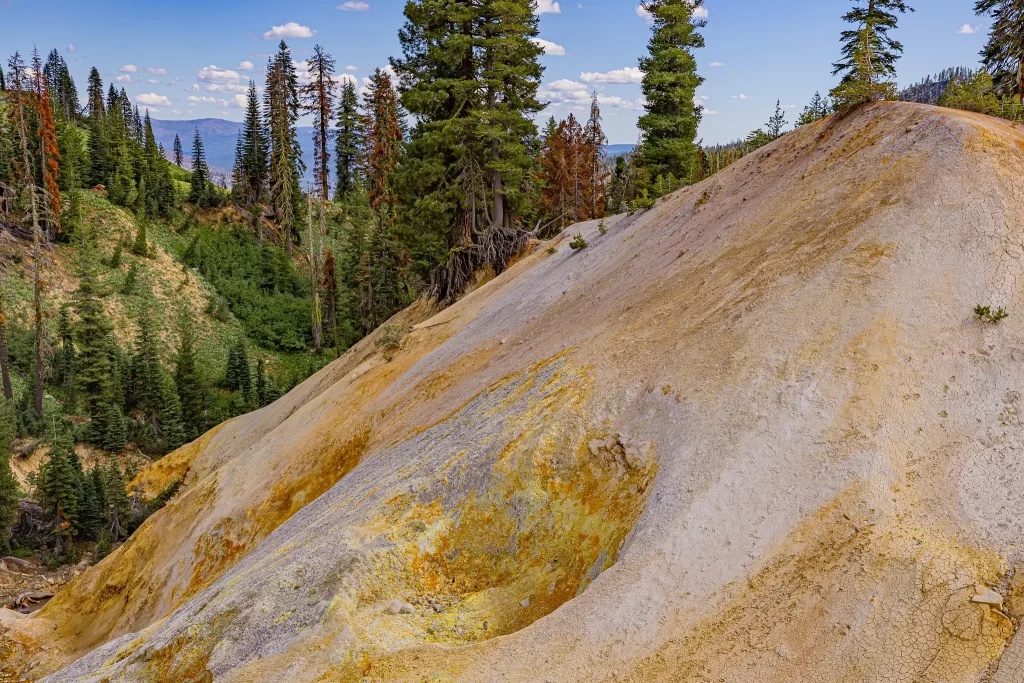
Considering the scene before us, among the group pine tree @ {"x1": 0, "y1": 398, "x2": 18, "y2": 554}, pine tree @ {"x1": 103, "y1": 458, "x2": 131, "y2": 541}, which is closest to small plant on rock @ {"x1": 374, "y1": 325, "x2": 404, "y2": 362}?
pine tree @ {"x1": 103, "y1": 458, "x2": 131, "y2": 541}

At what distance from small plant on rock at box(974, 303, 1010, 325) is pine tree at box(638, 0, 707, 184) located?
975 inches

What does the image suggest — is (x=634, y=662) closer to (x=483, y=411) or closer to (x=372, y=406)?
(x=483, y=411)

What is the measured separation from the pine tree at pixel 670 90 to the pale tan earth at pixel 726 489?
65.5 feet

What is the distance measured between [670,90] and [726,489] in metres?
29.4

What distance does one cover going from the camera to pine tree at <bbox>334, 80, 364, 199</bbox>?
72.1 metres

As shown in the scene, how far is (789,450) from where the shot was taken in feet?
28.6

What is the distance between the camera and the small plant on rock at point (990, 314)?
9.15 m

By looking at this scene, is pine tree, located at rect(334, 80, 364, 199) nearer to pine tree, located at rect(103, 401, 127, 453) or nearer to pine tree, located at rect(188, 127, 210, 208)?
pine tree, located at rect(188, 127, 210, 208)

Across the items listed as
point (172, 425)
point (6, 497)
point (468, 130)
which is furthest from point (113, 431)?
point (468, 130)

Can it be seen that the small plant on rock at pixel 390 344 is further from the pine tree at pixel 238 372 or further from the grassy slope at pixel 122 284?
the grassy slope at pixel 122 284

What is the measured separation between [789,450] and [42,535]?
35.6 m

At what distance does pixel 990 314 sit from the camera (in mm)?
9266

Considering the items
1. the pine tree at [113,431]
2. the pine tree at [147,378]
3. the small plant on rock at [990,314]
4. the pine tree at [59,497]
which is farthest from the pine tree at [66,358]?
the small plant on rock at [990,314]

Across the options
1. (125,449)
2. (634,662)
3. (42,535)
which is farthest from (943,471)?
(125,449)
